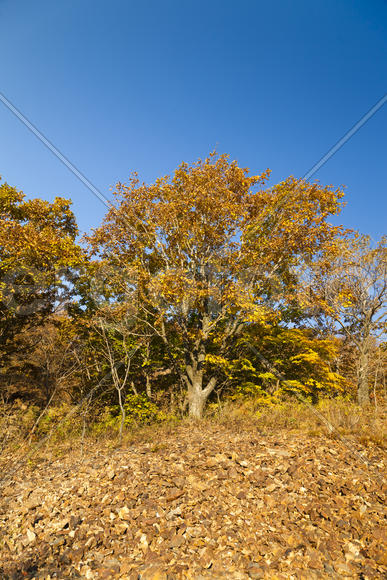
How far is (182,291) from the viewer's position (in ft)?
32.4

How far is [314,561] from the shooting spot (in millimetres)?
3816

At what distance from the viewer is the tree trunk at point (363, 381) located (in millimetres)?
12867

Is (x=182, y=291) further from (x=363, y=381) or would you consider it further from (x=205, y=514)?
(x=363, y=381)

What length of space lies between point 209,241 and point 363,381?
400 inches

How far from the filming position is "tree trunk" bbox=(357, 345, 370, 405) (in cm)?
1287

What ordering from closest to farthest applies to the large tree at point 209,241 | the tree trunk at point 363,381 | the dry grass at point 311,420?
→ the dry grass at point 311,420, the large tree at point 209,241, the tree trunk at point 363,381

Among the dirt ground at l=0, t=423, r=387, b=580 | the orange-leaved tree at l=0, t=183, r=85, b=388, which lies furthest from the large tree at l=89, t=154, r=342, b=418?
the dirt ground at l=0, t=423, r=387, b=580

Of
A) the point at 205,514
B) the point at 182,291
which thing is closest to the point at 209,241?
the point at 182,291

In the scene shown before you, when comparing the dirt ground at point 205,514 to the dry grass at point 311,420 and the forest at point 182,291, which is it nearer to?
the dry grass at point 311,420

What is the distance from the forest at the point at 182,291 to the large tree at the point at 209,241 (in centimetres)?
6

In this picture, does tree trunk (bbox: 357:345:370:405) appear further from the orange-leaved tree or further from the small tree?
the orange-leaved tree

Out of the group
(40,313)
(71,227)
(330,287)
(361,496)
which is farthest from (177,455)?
(71,227)

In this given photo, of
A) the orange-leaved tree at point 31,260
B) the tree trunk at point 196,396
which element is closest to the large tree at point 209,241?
the tree trunk at point 196,396

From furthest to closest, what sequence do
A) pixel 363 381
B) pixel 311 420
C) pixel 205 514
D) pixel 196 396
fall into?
pixel 363 381
pixel 196 396
pixel 311 420
pixel 205 514
